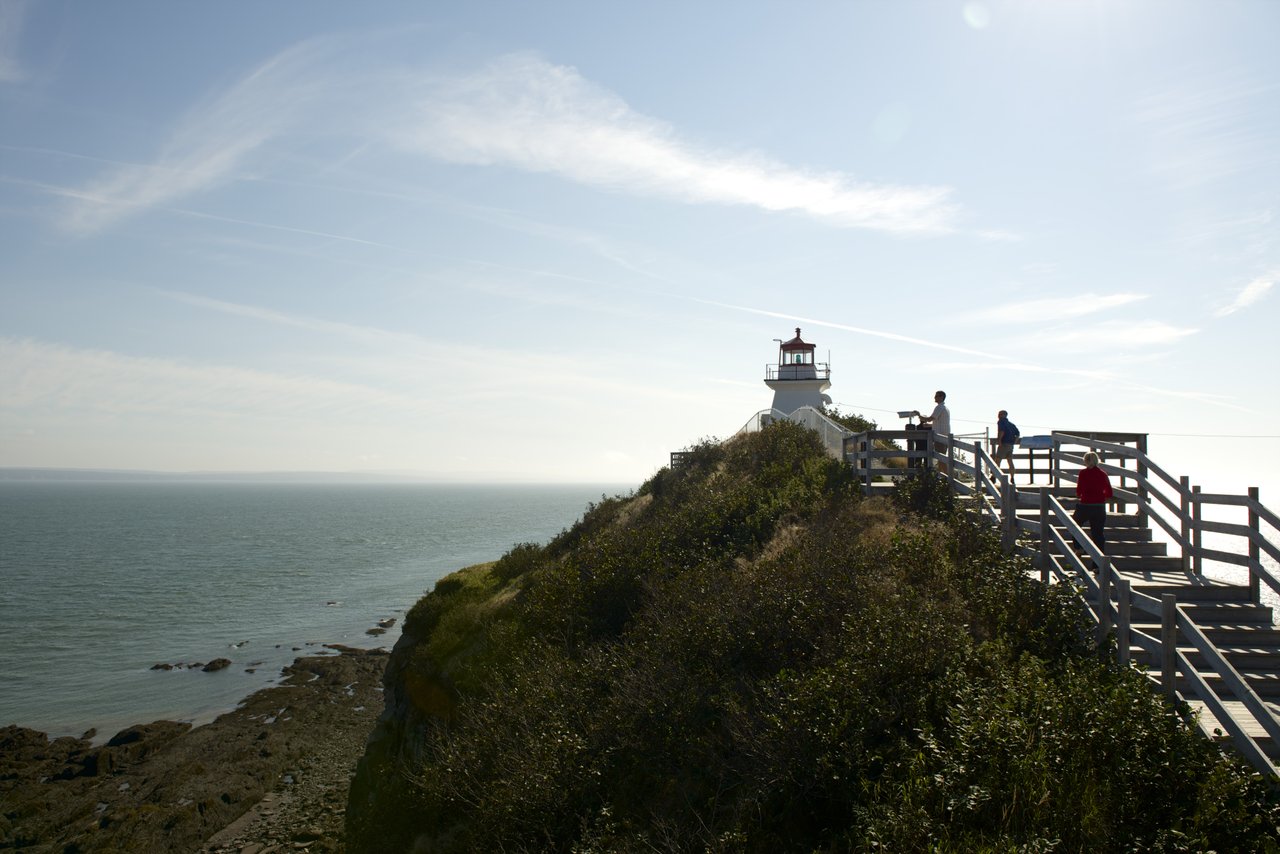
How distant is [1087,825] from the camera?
5.81 meters

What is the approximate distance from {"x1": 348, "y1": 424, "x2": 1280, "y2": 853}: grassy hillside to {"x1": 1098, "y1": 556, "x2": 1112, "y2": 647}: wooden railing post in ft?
0.83

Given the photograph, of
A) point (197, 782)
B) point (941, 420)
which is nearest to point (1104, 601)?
point (941, 420)

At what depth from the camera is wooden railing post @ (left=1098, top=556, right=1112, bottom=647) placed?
28.6 ft

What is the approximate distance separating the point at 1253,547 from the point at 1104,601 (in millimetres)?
1874

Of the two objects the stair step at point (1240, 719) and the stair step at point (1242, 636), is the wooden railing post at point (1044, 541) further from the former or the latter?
the stair step at point (1240, 719)

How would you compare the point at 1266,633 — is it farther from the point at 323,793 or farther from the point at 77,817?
the point at 77,817

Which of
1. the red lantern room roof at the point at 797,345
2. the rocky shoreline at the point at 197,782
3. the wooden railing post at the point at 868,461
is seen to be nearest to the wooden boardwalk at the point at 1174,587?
the wooden railing post at the point at 868,461

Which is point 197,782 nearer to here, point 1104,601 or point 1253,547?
point 1104,601

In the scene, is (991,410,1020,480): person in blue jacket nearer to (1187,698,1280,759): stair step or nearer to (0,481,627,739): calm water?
(1187,698,1280,759): stair step

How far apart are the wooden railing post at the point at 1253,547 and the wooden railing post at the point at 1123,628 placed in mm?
1810

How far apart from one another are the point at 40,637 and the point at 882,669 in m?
43.9

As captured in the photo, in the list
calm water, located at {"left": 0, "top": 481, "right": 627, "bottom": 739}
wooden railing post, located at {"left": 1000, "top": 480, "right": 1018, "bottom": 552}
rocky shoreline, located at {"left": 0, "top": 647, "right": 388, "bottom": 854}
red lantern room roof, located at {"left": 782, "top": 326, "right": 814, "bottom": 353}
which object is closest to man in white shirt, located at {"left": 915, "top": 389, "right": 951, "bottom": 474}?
wooden railing post, located at {"left": 1000, "top": 480, "right": 1018, "bottom": 552}

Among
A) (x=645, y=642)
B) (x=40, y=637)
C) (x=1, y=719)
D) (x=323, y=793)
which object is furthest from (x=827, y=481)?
(x=40, y=637)

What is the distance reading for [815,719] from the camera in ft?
24.7
